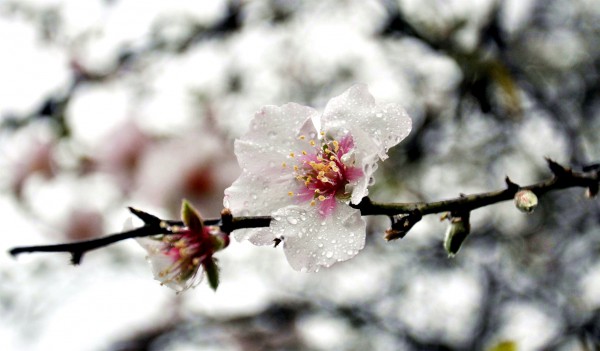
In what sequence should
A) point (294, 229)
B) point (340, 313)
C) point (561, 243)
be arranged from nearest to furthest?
point (294, 229) < point (340, 313) < point (561, 243)

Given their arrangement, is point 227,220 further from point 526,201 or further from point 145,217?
point 526,201

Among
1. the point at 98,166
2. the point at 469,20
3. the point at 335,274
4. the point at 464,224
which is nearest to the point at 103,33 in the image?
the point at 98,166

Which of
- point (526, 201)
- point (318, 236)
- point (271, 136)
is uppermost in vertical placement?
point (271, 136)

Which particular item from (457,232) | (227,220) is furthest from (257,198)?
(457,232)

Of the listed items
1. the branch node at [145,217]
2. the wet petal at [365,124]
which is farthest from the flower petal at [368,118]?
the branch node at [145,217]

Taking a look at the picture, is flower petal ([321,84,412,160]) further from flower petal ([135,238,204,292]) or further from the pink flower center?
flower petal ([135,238,204,292])

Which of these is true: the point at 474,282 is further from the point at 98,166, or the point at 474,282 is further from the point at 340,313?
the point at 98,166

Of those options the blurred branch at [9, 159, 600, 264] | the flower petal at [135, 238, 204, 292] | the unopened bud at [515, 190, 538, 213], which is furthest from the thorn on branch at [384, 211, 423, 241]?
the flower petal at [135, 238, 204, 292]
